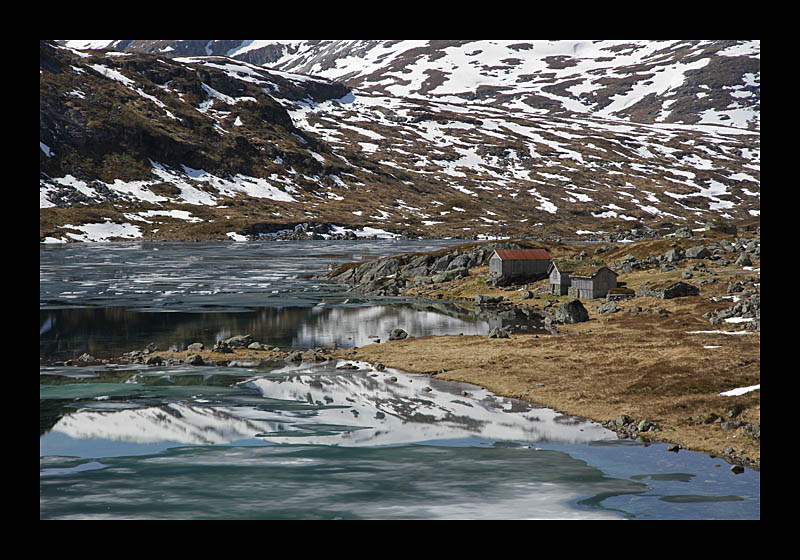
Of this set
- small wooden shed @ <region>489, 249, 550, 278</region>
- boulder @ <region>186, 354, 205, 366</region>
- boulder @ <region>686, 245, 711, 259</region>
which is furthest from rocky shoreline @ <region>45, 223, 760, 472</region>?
small wooden shed @ <region>489, 249, 550, 278</region>

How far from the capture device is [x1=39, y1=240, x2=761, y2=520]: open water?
2442 cm

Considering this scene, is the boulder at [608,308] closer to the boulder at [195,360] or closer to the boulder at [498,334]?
the boulder at [498,334]

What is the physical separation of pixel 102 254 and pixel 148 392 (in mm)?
122382

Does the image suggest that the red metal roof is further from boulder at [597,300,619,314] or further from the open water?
the open water

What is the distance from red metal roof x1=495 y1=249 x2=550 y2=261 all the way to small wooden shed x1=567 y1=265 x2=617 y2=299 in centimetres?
1448

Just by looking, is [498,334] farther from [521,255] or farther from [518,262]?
[521,255]

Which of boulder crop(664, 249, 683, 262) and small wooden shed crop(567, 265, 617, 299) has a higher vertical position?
boulder crop(664, 249, 683, 262)

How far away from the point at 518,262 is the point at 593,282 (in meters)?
18.7

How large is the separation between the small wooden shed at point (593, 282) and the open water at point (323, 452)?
32209 mm

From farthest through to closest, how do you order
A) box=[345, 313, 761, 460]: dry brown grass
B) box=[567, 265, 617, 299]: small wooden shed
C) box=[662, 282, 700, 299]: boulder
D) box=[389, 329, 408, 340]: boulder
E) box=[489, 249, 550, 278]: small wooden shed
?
box=[489, 249, 550, 278]: small wooden shed, box=[567, 265, 617, 299]: small wooden shed, box=[662, 282, 700, 299]: boulder, box=[389, 329, 408, 340]: boulder, box=[345, 313, 761, 460]: dry brown grass

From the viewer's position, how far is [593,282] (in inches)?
3238

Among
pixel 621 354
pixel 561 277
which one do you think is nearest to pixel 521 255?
pixel 561 277

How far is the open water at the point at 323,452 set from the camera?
24422 mm

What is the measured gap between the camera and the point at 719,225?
485ft
